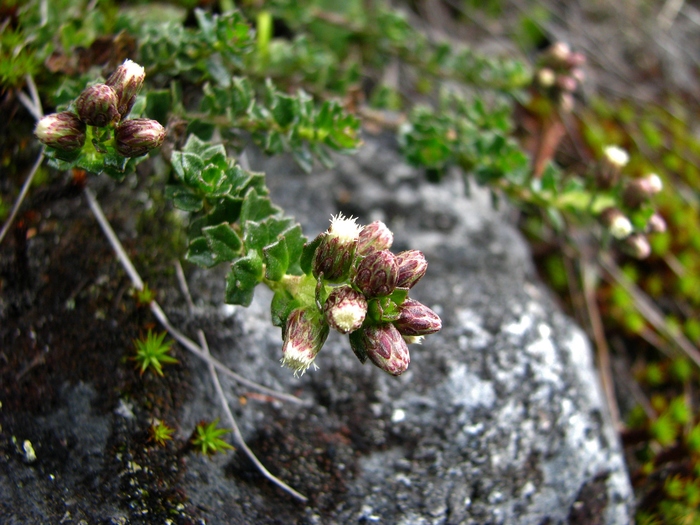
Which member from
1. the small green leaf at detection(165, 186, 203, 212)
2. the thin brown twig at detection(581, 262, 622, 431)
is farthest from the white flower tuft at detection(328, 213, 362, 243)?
the thin brown twig at detection(581, 262, 622, 431)

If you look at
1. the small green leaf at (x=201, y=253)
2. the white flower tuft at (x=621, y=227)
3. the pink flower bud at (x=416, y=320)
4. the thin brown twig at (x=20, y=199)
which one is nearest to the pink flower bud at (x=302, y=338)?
the pink flower bud at (x=416, y=320)

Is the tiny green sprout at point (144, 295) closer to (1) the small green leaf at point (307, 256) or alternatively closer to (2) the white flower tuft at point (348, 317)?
(1) the small green leaf at point (307, 256)

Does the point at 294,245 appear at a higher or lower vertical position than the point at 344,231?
lower

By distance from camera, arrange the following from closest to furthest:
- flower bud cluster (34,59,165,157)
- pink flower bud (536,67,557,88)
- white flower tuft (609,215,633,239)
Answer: flower bud cluster (34,59,165,157)
white flower tuft (609,215,633,239)
pink flower bud (536,67,557,88)

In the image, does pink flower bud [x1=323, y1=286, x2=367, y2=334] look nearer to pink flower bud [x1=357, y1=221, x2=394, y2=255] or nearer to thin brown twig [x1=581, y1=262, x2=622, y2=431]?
pink flower bud [x1=357, y1=221, x2=394, y2=255]

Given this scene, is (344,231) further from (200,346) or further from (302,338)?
(200,346)

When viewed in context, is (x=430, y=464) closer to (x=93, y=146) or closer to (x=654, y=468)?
(x=654, y=468)

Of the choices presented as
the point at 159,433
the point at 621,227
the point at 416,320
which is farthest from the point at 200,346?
the point at 621,227
